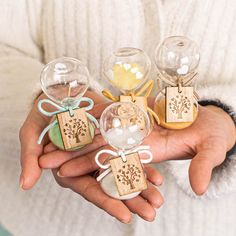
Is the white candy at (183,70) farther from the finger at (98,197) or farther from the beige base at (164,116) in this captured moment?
the finger at (98,197)

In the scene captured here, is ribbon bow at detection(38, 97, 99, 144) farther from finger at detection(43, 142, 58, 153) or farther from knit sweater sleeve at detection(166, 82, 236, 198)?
knit sweater sleeve at detection(166, 82, 236, 198)

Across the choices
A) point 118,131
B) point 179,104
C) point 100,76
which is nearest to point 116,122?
point 118,131

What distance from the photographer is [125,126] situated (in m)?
0.54

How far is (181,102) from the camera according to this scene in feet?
1.99

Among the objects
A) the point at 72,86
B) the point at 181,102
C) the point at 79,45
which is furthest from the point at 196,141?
the point at 79,45

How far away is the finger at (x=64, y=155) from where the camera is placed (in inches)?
21.5

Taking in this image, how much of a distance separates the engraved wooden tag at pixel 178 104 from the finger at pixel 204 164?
0.22 feet

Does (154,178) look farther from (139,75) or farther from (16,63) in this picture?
(16,63)

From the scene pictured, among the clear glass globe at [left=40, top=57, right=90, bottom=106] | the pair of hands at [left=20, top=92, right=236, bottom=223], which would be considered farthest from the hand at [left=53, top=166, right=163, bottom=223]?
the clear glass globe at [left=40, top=57, right=90, bottom=106]

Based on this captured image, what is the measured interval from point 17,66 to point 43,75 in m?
0.20

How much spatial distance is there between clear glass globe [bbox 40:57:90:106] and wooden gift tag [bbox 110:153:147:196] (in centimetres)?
11

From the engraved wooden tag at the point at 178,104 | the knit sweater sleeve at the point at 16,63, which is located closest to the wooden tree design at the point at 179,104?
the engraved wooden tag at the point at 178,104

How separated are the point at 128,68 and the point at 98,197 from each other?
18cm

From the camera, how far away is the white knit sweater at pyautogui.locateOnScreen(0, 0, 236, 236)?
672 millimetres
